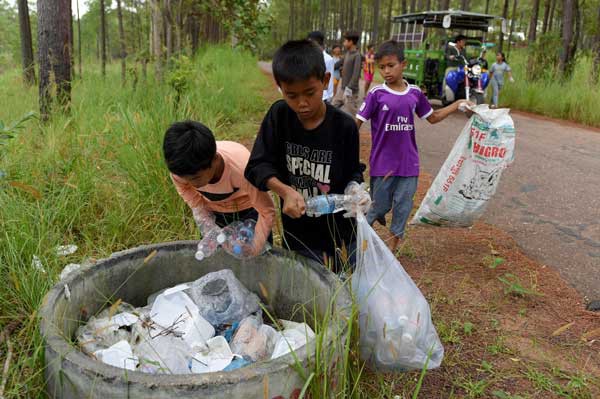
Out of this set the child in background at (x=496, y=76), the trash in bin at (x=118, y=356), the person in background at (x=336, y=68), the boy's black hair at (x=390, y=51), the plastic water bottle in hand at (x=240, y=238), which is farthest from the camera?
the child in background at (x=496, y=76)

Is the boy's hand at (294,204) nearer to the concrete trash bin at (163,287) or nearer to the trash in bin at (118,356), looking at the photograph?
the concrete trash bin at (163,287)

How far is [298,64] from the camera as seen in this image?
1947 millimetres

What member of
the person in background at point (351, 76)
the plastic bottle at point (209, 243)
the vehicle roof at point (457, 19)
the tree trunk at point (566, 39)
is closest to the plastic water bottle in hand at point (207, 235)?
the plastic bottle at point (209, 243)

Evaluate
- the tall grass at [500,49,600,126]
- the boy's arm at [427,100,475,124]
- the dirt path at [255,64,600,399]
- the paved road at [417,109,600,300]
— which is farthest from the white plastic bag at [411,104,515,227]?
the tall grass at [500,49,600,126]

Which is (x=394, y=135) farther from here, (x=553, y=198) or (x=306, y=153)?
(x=553, y=198)

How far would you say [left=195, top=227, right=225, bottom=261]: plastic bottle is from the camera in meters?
2.37

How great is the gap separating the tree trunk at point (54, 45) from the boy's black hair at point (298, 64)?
156 inches

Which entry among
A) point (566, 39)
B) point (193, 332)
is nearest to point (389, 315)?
point (193, 332)

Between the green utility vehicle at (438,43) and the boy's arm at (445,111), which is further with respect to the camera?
the green utility vehicle at (438,43)

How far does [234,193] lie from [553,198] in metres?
3.87

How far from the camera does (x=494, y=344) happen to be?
2531mm

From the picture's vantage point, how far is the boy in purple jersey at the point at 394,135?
3168 mm

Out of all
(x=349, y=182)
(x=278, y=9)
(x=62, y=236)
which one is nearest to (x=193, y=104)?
(x=62, y=236)

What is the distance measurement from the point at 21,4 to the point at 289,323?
36.9ft
